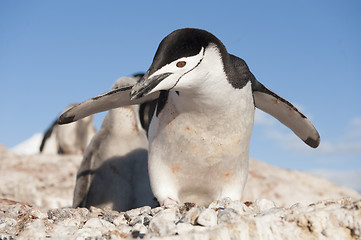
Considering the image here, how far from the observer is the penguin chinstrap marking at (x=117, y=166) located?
4.46 m

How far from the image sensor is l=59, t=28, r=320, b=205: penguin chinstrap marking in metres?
2.61

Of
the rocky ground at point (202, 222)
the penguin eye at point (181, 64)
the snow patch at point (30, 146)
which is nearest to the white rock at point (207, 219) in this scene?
the rocky ground at point (202, 222)

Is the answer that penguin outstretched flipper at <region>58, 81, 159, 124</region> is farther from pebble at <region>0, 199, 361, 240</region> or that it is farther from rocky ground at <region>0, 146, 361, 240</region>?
pebble at <region>0, 199, 361, 240</region>

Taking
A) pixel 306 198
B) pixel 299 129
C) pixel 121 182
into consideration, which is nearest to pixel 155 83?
pixel 299 129

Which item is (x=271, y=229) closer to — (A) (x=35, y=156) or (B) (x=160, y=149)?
(B) (x=160, y=149)

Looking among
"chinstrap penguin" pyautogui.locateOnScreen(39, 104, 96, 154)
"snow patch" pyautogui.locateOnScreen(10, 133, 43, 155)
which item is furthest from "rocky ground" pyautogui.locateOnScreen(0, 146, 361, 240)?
"snow patch" pyautogui.locateOnScreen(10, 133, 43, 155)

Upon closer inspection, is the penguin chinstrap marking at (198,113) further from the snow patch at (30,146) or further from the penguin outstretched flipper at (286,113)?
the snow patch at (30,146)

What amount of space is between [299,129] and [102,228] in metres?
1.96

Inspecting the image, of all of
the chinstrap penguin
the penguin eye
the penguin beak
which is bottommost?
the chinstrap penguin

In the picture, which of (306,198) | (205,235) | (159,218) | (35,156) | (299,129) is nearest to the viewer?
(205,235)

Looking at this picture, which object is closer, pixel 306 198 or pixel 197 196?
pixel 197 196

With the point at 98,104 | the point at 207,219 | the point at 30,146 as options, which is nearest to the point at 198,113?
the point at 98,104

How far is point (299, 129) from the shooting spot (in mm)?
3686

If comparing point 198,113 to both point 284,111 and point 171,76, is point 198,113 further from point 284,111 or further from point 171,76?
point 284,111
